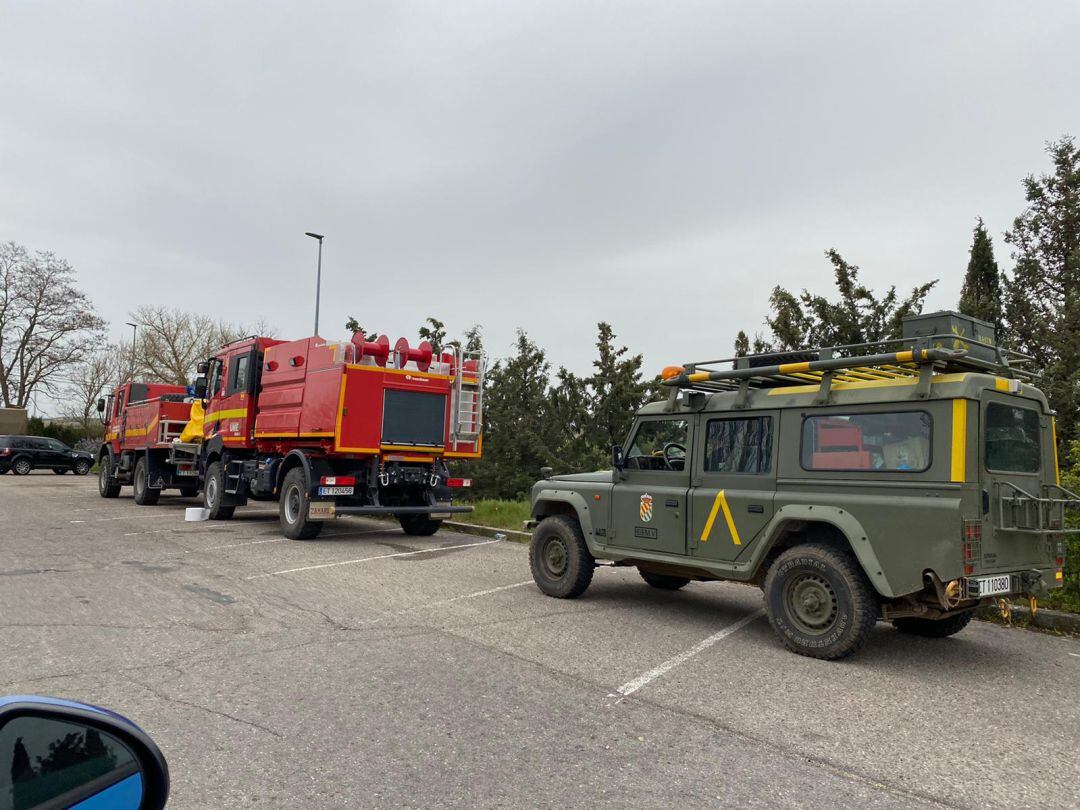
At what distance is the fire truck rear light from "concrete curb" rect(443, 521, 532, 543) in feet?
8.54

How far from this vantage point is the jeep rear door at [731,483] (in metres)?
6.33

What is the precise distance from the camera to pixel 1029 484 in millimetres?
5840

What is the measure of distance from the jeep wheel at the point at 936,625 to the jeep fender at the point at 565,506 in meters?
2.91

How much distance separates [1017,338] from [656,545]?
13.2 metres

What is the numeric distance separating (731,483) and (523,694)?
Result: 2793mm

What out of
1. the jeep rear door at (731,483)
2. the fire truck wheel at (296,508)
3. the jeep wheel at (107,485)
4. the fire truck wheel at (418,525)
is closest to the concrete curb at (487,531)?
the fire truck wheel at (418,525)

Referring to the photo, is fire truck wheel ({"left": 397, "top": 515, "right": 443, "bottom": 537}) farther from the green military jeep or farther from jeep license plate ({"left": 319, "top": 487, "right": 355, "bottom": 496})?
the green military jeep

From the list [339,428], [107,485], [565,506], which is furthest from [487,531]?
[107,485]

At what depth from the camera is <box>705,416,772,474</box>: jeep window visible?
21.2 ft

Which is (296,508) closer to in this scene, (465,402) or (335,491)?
(335,491)

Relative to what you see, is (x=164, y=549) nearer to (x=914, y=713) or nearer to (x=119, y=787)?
(x=914, y=713)

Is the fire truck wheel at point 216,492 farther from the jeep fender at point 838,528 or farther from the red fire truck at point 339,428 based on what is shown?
the jeep fender at point 838,528

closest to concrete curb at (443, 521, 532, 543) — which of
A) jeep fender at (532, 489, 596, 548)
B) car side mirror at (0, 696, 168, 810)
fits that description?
jeep fender at (532, 489, 596, 548)

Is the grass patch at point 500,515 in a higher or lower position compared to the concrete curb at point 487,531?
higher
